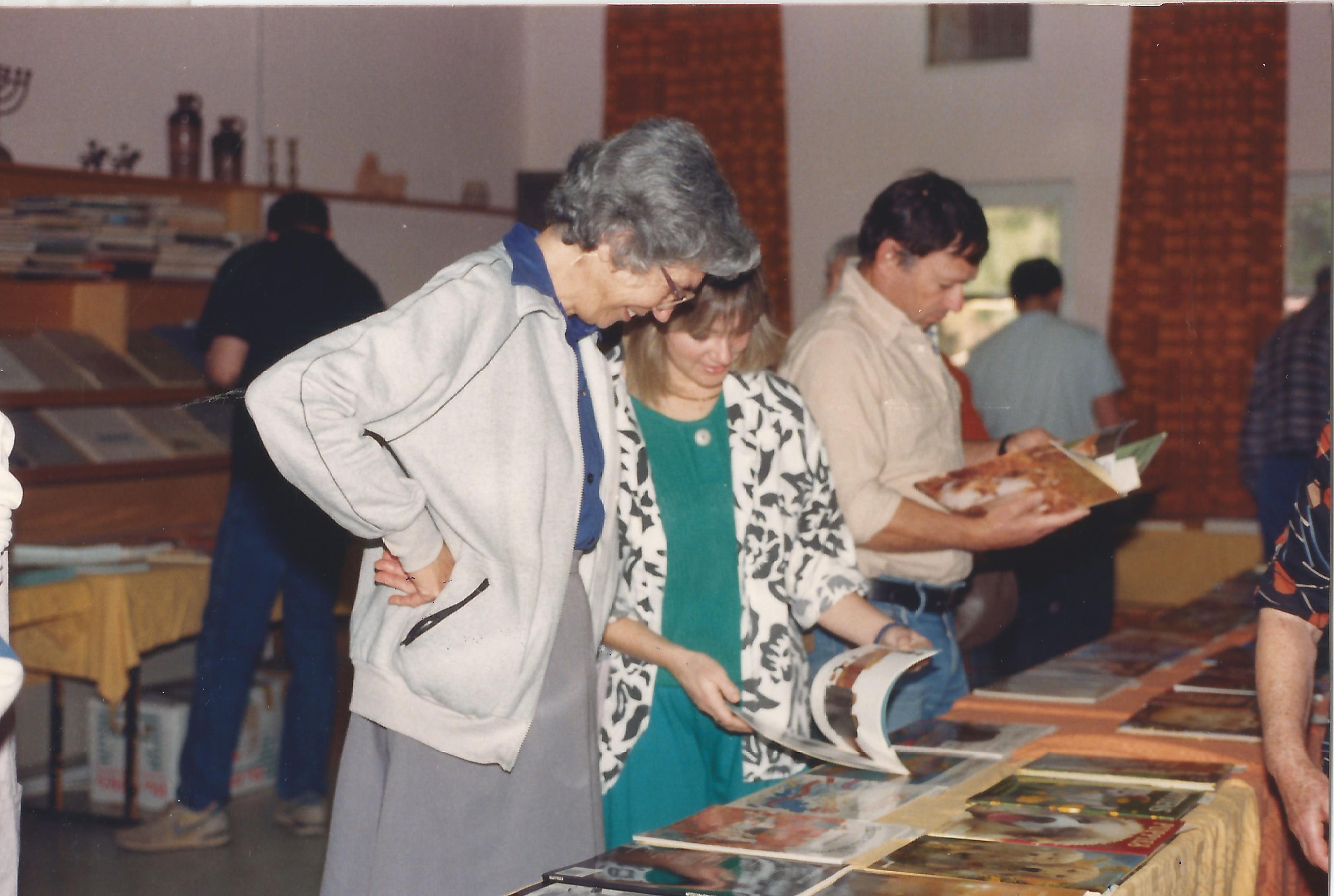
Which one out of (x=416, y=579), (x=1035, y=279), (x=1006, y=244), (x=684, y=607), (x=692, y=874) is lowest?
(x=692, y=874)

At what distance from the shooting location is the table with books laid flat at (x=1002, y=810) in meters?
1.39

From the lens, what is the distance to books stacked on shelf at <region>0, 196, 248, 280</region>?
13.5ft

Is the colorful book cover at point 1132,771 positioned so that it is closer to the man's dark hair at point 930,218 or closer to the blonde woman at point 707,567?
the blonde woman at point 707,567

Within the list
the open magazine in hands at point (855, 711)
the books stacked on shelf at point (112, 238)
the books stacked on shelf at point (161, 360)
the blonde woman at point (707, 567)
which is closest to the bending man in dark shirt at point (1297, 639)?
the open magazine in hands at point (855, 711)

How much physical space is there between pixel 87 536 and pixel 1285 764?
3614 mm

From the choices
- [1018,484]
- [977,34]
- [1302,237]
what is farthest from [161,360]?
[1302,237]

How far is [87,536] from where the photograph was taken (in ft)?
13.8

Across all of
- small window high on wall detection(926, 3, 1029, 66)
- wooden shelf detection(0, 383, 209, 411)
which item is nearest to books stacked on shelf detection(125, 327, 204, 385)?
wooden shelf detection(0, 383, 209, 411)

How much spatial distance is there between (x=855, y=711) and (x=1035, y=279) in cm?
344

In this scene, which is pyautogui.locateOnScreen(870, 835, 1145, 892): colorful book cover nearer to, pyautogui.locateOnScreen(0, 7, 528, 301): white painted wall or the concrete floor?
the concrete floor

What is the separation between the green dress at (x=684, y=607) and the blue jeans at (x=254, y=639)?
1777 millimetres

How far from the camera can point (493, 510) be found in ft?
5.32

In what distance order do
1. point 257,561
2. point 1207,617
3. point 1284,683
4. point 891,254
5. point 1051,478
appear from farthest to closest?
1. point 257,561
2. point 1207,617
3. point 891,254
4. point 1051,478
5. point 1284,683

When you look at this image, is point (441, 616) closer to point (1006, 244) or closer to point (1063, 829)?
point (1063, 829)
